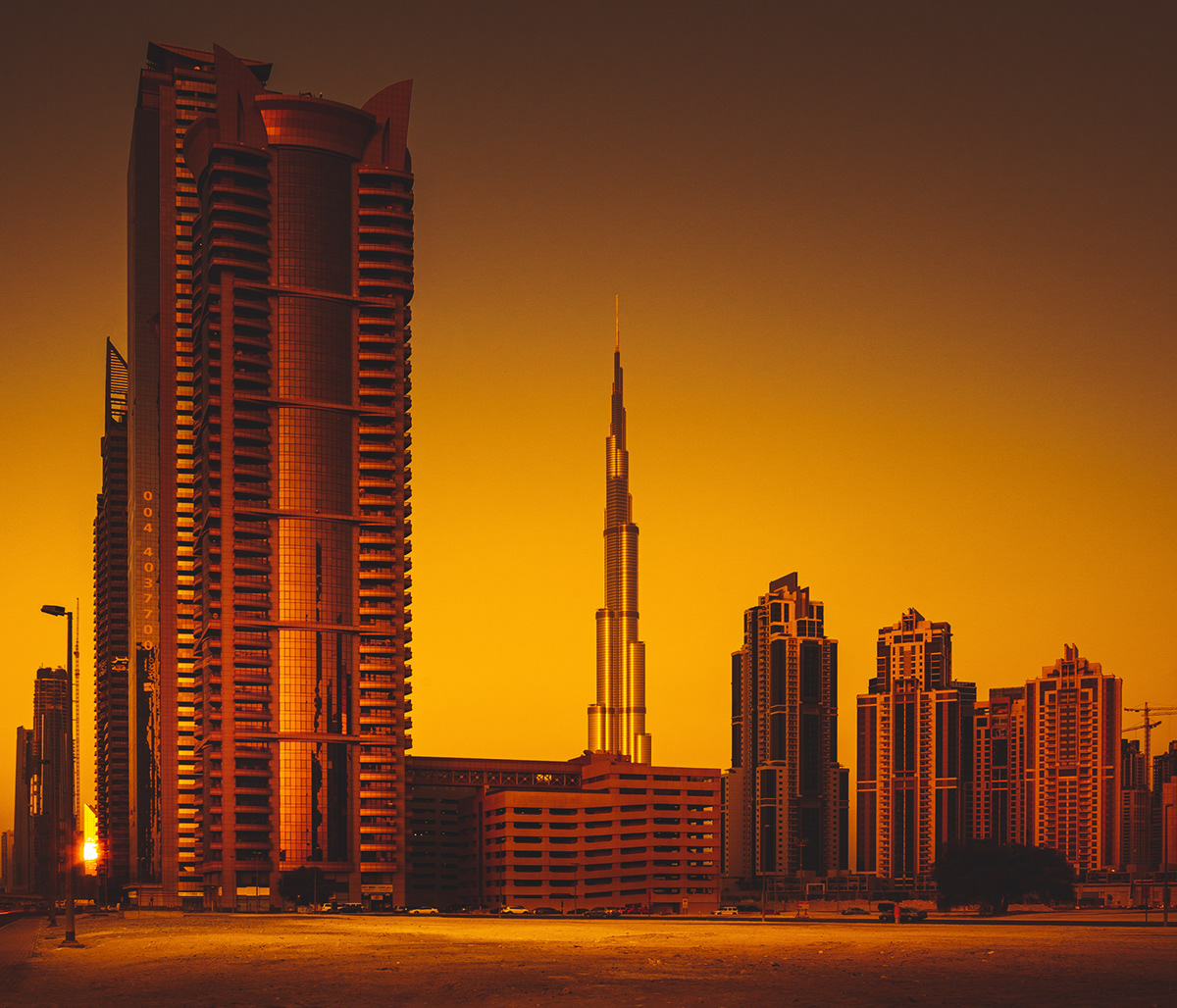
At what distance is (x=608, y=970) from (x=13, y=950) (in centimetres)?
2730

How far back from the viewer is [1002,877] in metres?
156

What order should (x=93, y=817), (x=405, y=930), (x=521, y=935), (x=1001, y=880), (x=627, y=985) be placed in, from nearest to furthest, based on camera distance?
(x=627, y=985), (x=521, y=935), (x=405, y=930), (x=93, y=817), (x=1001, y=880)

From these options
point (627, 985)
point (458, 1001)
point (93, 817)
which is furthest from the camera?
point (93, 817)

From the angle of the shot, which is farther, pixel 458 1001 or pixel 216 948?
pixel 216 948

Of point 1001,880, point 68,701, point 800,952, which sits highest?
point 68,701

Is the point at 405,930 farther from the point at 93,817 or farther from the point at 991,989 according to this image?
the point at 991,989

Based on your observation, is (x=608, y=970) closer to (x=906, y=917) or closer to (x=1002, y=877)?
(x=906, y=917)

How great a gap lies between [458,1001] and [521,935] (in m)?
27.8

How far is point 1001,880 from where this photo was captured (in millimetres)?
156250

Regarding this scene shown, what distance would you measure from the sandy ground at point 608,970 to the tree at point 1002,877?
104998mm

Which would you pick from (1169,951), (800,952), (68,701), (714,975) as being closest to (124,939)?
(68,701)

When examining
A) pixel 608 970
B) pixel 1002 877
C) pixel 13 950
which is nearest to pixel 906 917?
pixel 1002 877

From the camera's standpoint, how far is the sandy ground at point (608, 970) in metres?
30.2

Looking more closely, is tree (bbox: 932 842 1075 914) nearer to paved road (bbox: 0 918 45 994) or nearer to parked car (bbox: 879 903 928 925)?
parked car (bbox: 879 903 928 925)
